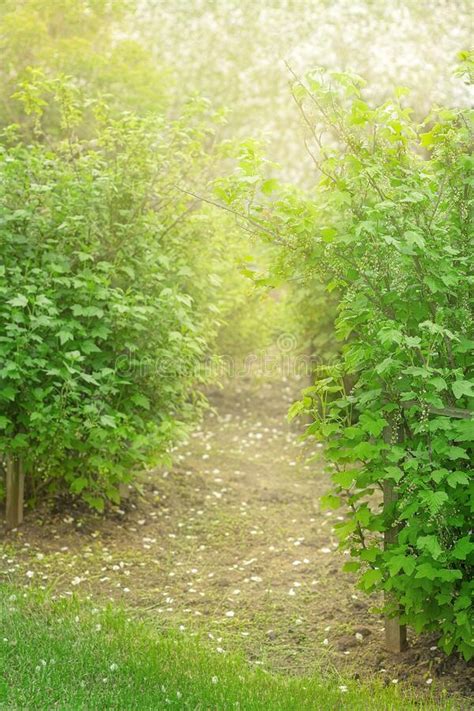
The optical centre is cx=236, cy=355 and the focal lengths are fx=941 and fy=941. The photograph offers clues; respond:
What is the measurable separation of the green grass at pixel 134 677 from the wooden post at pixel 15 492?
1439 mm

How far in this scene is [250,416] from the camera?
358 inches

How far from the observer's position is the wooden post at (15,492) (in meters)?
5.64

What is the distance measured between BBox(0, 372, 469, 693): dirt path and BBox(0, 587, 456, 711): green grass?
11.6 inches

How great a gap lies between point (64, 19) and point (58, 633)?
6.99 metres

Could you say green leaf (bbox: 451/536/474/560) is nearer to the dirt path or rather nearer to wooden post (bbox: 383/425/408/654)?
wooden post (bbox: 383/425/408/654)

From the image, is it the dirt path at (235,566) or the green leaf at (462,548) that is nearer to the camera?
the green leaf at (462,548)

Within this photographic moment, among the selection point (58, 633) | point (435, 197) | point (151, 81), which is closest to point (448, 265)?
point (435, 197)

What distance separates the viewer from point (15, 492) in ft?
18.5

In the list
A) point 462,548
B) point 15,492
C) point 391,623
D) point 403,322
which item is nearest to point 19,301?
point 15,492

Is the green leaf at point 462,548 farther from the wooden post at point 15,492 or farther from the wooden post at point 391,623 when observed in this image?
the wooden post at point 15,492

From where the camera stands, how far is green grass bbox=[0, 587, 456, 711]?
135 inches

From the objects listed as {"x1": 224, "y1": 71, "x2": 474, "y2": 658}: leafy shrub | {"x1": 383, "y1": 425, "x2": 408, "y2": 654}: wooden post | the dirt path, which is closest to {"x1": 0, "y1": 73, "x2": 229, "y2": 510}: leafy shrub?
the dirt path

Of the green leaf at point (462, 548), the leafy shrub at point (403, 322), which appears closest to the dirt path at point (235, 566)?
the leafy shrub at point (403, 322)

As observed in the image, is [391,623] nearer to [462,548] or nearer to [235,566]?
[462,548]
